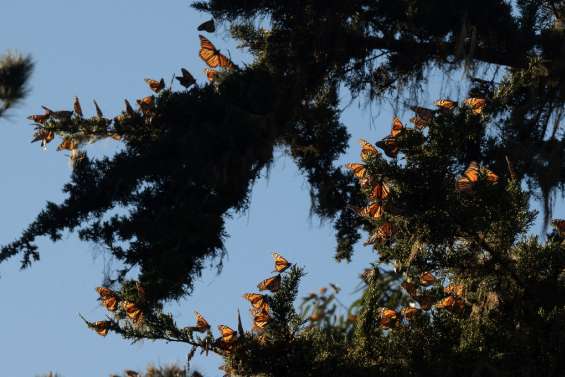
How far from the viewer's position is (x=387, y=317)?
680cm

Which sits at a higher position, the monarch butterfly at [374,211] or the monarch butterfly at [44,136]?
the monarch butterfly at [44,136]

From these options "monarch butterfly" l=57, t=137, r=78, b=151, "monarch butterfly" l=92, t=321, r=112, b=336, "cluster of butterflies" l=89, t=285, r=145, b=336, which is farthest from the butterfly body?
"monarch butterfly" l=92, t=321, r=112, b=336

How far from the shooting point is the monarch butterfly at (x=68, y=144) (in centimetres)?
863

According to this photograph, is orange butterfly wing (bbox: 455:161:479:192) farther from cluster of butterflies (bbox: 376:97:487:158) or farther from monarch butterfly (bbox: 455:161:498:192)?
cluster of butterflies (bbox: 376:97:487:158)

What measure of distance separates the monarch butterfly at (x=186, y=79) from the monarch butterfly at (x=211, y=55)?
0.33 m

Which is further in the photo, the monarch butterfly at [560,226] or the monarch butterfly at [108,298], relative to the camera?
the monarch butterfly at [108,298]

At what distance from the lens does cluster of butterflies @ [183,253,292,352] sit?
20.8 feet

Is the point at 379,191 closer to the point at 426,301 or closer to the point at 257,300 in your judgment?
the point at 426,301

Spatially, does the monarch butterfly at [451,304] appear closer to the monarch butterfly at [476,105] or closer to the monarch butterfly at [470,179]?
the monarch butterfly at [470,179]

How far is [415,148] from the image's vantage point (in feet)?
21.7

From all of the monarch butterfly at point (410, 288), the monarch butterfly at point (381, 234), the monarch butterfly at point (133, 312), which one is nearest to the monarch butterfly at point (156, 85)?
the monarch butterfly at point (133, 312)

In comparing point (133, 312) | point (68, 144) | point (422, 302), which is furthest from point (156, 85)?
point (422, 302)

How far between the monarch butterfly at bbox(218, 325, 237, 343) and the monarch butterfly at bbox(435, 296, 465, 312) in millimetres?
1236

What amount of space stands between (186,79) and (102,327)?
2515mm
